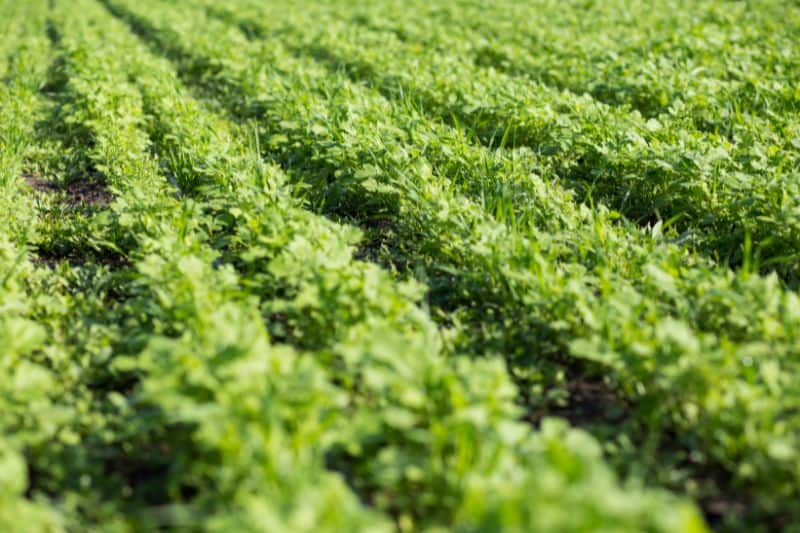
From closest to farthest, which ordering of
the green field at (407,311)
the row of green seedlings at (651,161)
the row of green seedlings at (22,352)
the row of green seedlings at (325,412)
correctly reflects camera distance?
the row of green seedlings at (325,412), the row of green seedlings at (22,352), the green field at (407,311), the row of green seedlings at (651,161)

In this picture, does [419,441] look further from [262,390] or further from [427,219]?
[427,219]

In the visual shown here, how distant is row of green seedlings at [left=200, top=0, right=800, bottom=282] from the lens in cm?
354

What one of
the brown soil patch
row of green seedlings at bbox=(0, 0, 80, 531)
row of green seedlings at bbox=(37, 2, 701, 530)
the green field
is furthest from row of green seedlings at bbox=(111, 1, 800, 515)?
row of green seedlings at bbox=(0, 0, 80, 531)

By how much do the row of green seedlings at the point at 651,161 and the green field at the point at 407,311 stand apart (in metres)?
0.02

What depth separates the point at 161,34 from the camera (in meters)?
10.2

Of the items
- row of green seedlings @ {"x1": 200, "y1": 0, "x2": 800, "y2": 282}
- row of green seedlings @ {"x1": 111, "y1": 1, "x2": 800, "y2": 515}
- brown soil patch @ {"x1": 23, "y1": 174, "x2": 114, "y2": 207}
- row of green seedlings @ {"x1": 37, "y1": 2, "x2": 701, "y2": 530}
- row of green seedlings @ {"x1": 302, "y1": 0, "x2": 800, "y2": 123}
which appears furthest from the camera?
row of green seedlings @ {"x1": 302, "y1": 0, "x2": 800, "y2": 123}

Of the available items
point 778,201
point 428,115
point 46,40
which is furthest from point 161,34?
point 778,201

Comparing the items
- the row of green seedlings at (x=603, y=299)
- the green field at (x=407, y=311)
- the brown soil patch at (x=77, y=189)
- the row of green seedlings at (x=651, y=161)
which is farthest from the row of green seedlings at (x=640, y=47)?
the brown soil patch at (x=77, y=189)

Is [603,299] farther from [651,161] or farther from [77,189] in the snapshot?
[77,189]

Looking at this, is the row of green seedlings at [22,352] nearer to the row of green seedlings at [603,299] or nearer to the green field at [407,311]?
the green field at [407,311]

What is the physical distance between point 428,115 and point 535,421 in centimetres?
351

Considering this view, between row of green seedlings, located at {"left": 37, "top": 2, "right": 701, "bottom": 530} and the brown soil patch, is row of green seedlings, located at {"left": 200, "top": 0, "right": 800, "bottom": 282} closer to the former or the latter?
row of green seedlings, located at {"left": 37, "top": 2, "right": 701, "bottom": 530}

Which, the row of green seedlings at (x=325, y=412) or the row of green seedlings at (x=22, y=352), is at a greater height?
the row of green seedlings at (x=325, y=412)

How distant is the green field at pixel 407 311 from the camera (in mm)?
1981
